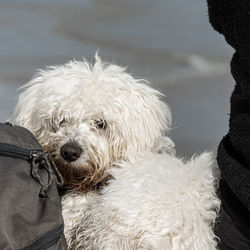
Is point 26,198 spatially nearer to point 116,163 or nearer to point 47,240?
point 47,240

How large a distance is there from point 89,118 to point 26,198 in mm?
637

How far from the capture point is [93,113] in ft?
7.13

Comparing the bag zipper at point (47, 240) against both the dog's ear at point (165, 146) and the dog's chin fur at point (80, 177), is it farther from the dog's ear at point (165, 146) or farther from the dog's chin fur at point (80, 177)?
the dog's ear at point (165, 146)

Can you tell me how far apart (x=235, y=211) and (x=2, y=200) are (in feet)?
2.33

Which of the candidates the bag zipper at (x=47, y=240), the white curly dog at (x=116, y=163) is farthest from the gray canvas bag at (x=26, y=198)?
the white curly dog at (x=116, y=163)

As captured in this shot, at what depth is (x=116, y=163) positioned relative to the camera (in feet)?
6.73

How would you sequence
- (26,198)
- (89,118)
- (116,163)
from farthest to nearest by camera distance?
(89,118) < (116,163) < (26,198)

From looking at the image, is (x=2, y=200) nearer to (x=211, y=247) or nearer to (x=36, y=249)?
(x=36, y=249)

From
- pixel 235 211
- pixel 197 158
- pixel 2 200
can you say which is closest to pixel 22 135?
pixel 2 200

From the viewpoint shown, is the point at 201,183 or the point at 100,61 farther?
the point at 100,61

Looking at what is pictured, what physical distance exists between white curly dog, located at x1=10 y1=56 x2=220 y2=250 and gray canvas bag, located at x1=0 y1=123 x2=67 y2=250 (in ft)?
0.65

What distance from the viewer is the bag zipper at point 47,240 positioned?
5.21 feet

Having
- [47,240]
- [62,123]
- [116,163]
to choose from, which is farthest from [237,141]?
[62,123]

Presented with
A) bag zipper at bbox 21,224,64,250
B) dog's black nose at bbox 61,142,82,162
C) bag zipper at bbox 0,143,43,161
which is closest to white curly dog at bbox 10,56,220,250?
dog's black nose at bbox 61,142,82,162
